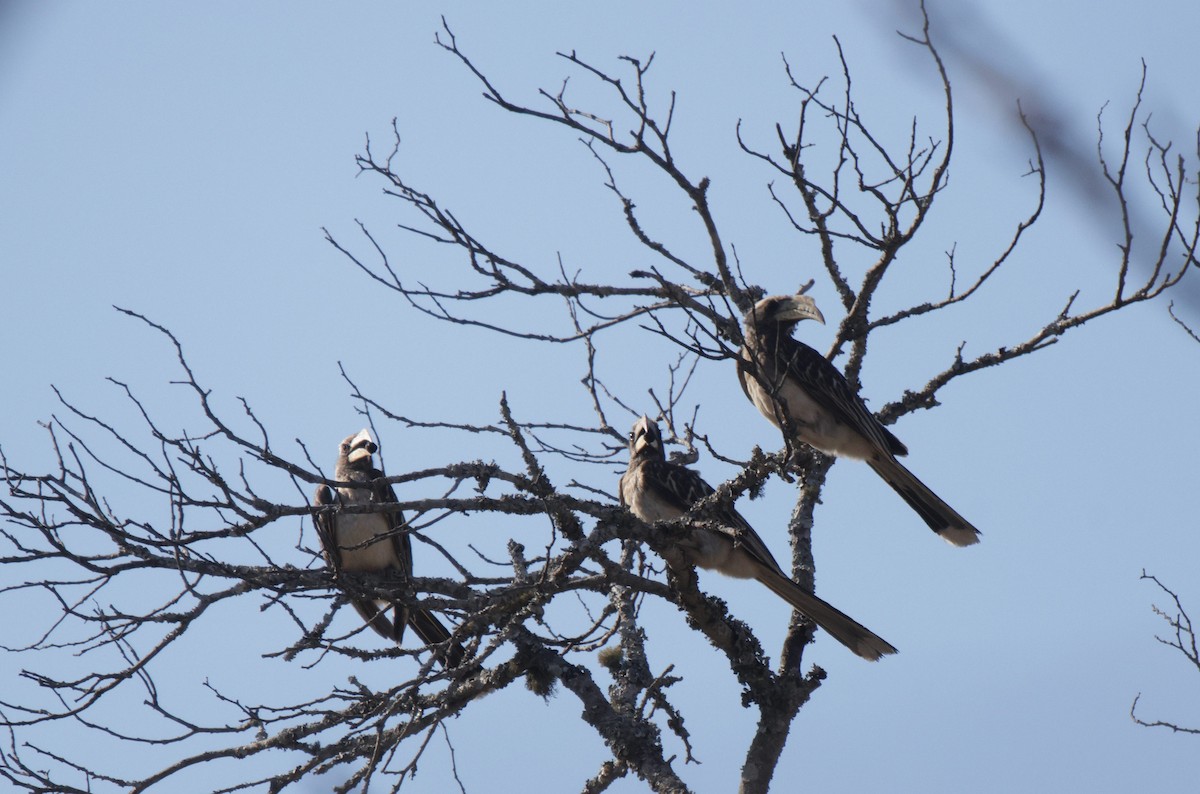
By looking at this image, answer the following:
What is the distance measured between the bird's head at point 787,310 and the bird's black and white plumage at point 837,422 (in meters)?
0.16

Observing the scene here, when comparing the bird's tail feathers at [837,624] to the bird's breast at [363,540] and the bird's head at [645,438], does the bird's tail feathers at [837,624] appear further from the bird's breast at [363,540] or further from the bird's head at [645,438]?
the bird's breast at [363,540]

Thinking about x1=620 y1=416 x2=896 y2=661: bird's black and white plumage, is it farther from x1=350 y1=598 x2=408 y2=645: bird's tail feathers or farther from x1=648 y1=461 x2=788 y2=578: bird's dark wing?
x1=350 y1=598 x2=408 y2=645: bird's tail feathers

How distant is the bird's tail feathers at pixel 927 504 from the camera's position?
6996 millimetres

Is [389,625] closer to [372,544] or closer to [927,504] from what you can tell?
[372,544]

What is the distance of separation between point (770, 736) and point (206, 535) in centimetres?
266

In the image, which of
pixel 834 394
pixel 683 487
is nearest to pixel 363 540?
pixel 683 487

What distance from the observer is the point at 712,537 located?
619 centimetres

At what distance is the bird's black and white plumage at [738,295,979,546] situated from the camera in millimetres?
6836

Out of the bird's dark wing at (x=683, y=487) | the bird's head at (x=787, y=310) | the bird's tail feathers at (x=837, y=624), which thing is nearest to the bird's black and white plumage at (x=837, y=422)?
the bird's head at (x=787, y=310)

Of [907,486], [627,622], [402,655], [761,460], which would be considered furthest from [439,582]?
[907,486]

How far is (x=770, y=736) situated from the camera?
18.0 feet

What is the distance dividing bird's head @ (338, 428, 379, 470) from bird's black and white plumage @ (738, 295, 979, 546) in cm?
289

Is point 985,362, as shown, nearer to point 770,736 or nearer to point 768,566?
point 768,566

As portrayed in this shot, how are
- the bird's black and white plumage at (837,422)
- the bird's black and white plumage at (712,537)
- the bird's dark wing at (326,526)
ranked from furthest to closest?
the bird's black and white plumage at (837,422)
the bird's dark wing at (326,526)
the bird's black and white plumage at (712,537)
